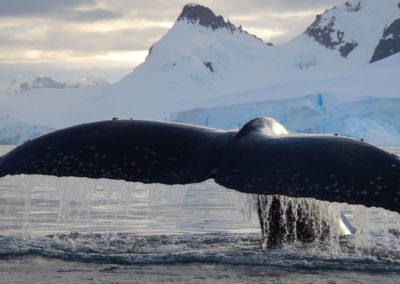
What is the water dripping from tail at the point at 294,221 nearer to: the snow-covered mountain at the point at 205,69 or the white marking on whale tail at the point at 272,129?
the white marking on whale tail at the point at 272,129

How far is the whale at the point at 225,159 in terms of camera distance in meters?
3.98

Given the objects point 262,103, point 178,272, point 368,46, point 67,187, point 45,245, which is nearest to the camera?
point 178,272

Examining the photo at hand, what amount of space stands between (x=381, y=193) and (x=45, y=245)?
137 inches

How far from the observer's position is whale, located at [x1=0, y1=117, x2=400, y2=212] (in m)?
3.98

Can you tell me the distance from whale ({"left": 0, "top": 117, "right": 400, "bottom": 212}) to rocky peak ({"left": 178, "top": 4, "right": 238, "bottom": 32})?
17906 cm

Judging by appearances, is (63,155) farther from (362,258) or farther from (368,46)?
(368,46)

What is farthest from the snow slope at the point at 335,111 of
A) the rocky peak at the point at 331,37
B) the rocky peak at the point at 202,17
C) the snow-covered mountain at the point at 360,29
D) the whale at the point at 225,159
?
the rocky peak at the point at 202,17

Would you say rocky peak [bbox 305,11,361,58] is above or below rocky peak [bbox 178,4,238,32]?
below

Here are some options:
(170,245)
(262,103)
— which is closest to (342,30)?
(262,103)

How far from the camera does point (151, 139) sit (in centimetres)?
468

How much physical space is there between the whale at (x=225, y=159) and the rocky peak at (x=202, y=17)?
179m

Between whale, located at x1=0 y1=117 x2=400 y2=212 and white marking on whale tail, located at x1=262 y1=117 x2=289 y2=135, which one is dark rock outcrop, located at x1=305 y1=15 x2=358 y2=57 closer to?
white marking on whale tail, located at x1=262 y1=117 x2=289 y2=135

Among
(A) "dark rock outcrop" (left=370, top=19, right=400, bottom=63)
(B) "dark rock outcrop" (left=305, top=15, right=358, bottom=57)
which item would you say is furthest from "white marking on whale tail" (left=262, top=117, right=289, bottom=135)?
(B) "dark rock outcrop" (left=305, top=15, right=358, bottom=57)

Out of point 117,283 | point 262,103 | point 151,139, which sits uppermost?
point 262,103
